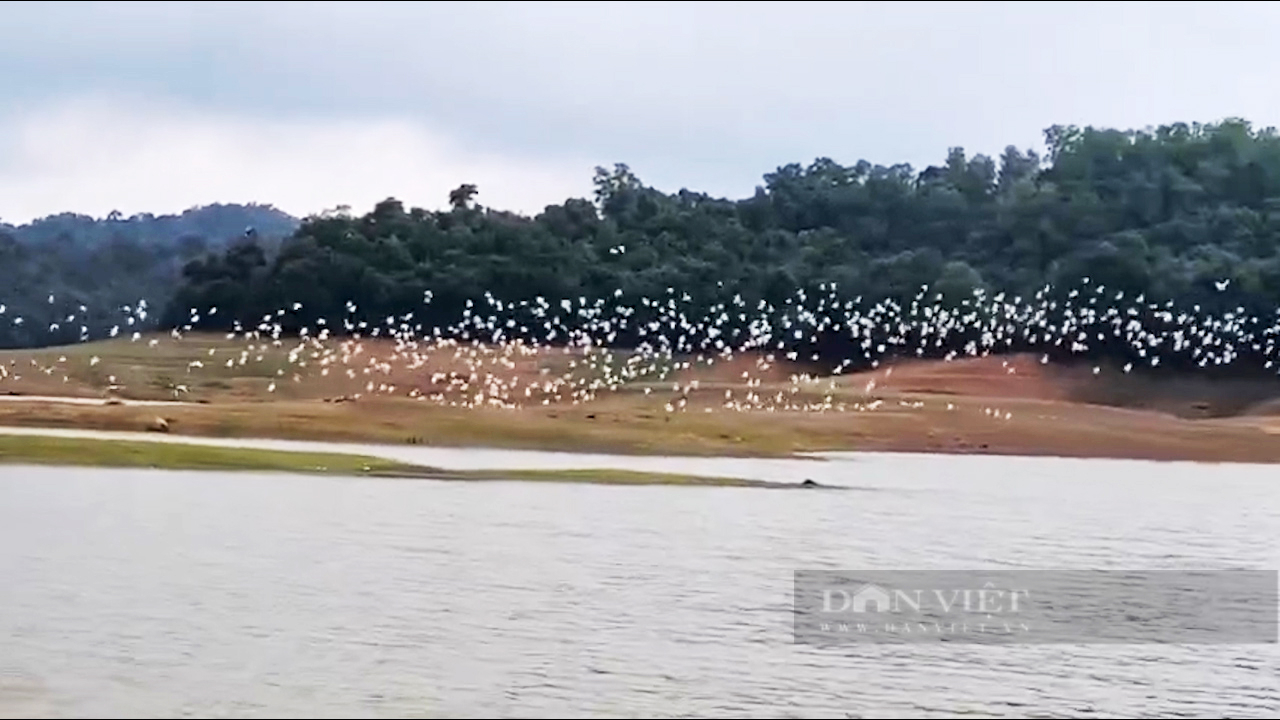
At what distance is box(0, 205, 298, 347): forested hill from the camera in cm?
3312

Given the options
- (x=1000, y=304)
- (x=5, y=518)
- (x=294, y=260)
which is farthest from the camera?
(x=1000, y=304)

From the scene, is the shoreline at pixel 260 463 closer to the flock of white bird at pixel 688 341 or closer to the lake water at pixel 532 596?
the lake water at pixel 532 596

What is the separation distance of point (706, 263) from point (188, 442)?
2818cm

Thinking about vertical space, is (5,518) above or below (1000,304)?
below

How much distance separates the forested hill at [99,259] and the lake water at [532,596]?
3.08m

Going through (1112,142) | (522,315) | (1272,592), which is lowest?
(1272,592)

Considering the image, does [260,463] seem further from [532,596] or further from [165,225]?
[532,596]

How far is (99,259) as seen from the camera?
39.3 meters

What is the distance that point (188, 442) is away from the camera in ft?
122

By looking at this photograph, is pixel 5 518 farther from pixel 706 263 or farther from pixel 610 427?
pixel 706 263

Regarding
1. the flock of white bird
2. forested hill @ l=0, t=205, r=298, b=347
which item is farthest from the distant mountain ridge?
the flock of white bird

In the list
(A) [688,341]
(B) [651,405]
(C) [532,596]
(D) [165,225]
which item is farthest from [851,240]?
(C) [532,596]

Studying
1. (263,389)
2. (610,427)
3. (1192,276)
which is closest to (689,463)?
(610,427)

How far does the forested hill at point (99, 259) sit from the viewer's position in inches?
1304
